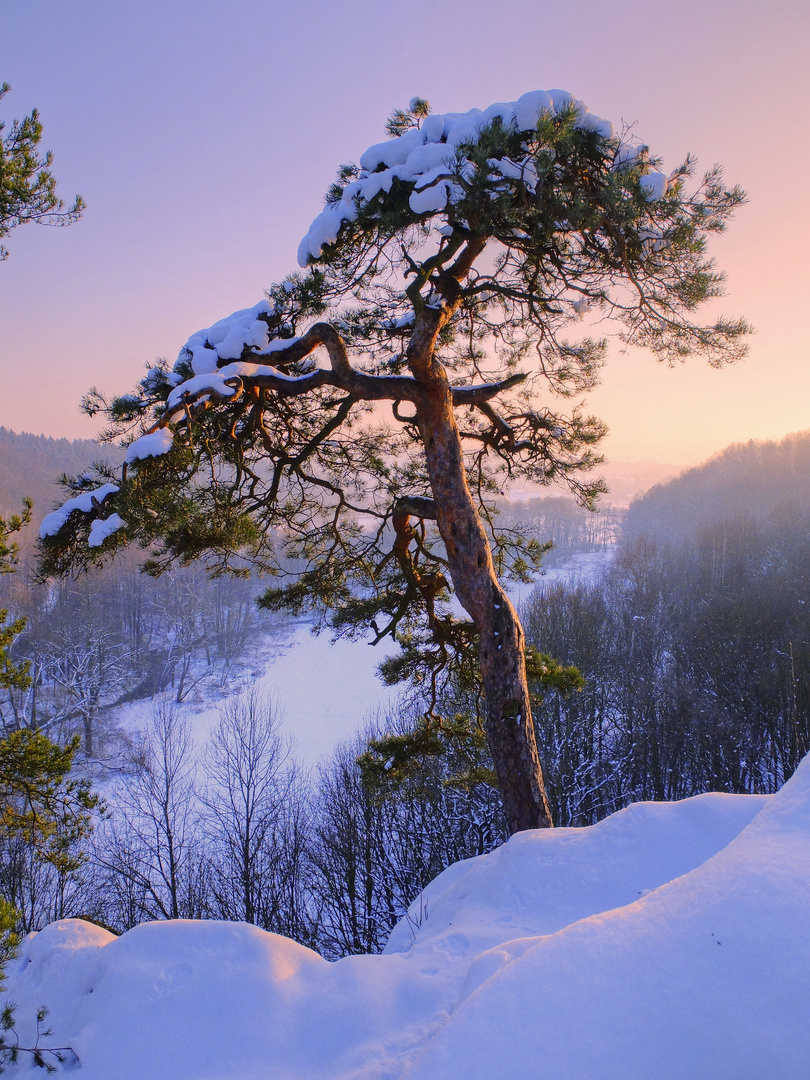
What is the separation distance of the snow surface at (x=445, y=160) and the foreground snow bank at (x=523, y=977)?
3.81 metres

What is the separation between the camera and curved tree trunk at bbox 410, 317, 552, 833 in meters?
4.43

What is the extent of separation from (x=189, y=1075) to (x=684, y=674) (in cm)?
2678

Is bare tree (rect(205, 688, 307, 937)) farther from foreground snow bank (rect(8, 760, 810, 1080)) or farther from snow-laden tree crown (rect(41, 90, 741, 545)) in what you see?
snow-laden tree crown (rect(41, 90, 741, 545))

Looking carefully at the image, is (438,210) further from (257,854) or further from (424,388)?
(257,854)

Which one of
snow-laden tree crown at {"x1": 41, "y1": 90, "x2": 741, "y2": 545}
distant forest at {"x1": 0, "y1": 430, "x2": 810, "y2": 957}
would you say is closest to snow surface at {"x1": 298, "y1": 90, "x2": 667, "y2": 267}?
snow-laden tree crown at {"x1": 41, "y1": 90, "x2": 741, "y2": 545}

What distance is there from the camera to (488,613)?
456 centimetres

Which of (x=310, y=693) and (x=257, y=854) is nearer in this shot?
(x=257, y=854)

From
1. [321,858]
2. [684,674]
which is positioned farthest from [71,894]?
[684,674]

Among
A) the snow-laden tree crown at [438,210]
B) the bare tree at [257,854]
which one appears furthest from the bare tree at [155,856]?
the snow-laden tree crown at [438,210]

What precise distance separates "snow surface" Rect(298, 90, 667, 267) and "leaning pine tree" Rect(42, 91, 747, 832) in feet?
0.05

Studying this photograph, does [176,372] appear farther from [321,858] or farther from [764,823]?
[321,858]

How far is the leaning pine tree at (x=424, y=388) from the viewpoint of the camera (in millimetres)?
3482

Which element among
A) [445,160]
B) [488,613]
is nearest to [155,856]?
[488,613]

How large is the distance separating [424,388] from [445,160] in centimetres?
162
